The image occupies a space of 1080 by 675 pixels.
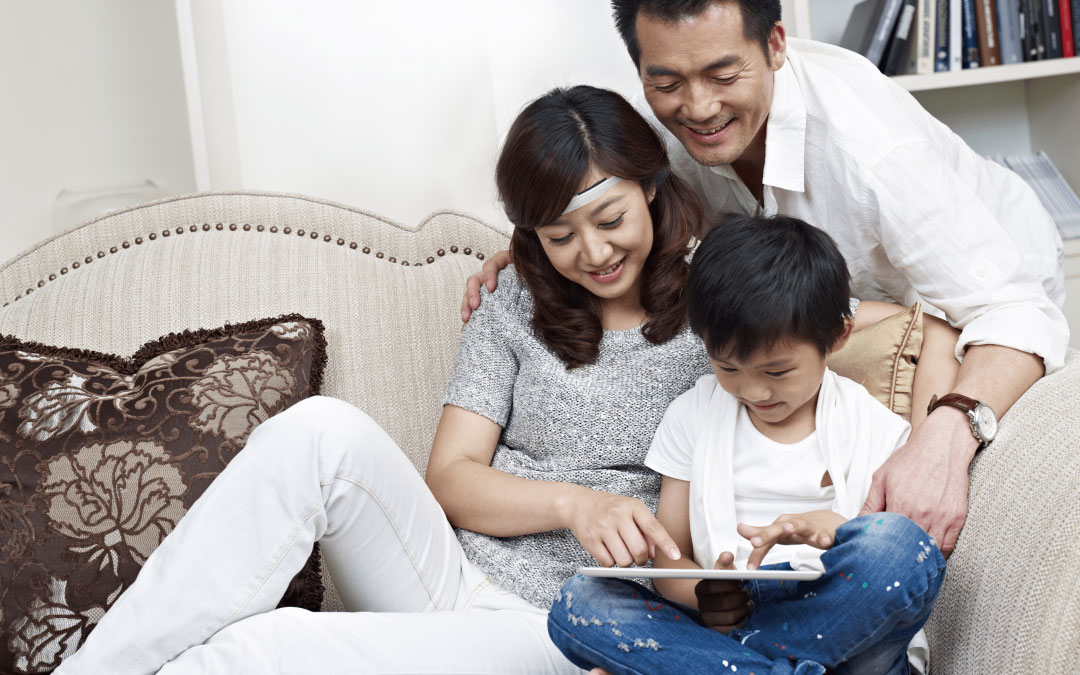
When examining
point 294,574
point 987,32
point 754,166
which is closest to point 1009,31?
point 987,32

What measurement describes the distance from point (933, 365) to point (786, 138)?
0.43 metres

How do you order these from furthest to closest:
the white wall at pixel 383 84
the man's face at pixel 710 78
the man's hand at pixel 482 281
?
the white wall at pixel 383 84 < the man's hand at pixel 482 281 < the man's face at pixel 710 78

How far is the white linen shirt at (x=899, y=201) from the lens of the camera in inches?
54.2

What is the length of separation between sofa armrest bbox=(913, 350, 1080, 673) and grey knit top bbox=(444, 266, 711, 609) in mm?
428

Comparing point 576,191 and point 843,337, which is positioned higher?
point 576,191

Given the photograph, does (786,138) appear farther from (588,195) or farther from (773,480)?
(773,480)

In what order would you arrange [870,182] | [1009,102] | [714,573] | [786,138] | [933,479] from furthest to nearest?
1. [1009,102]
2. [786,138]
3. [870,182]
4. [933,479]
5. [714,573]

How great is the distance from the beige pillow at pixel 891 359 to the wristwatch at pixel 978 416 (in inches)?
4.3

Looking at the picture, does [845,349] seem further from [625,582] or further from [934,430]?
[625,582]

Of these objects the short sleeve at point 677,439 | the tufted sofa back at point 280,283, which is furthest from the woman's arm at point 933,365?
the tufted sofa back at point 280,283

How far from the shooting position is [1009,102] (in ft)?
8.75

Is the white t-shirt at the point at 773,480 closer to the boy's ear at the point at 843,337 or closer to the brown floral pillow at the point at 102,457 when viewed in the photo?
the boy's ear at the point at 843,337

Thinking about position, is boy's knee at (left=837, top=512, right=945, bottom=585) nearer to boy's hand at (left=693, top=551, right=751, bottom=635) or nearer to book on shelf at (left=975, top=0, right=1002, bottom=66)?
boy's hand at (left=693, top=551, right=751, bottom=635)

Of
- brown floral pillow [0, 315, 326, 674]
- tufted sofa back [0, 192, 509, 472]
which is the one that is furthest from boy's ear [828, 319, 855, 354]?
brown floral pillow [0, 315, 326, 674]
